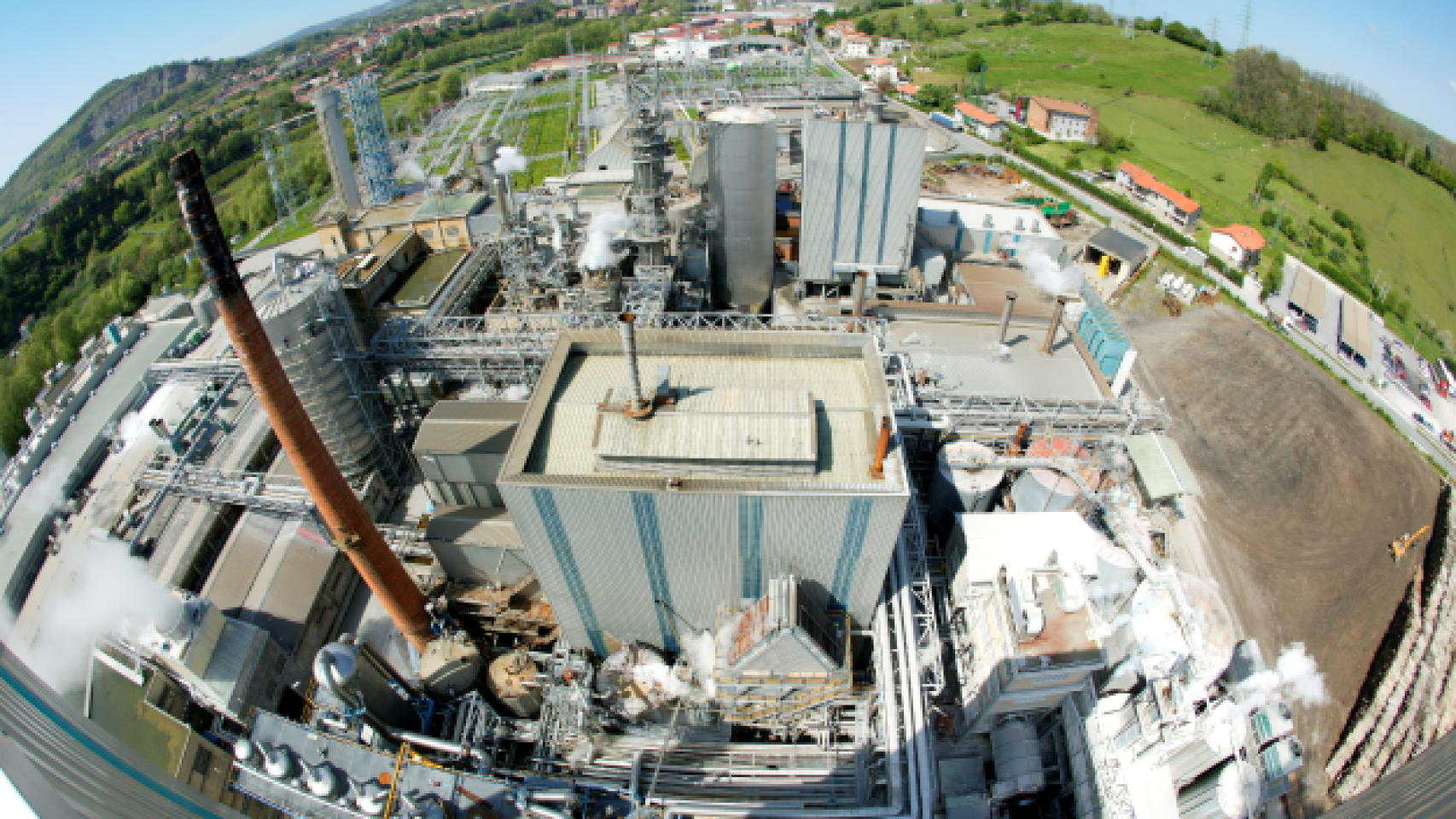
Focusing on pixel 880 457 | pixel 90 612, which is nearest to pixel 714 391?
pixel 880 457

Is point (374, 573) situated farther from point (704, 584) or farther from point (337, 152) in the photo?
point (337, 152)

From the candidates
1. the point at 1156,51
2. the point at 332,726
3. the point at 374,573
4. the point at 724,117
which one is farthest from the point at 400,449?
the point at 1156,51

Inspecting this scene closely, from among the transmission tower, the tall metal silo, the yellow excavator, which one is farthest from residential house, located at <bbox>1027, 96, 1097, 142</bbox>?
the transmission tower

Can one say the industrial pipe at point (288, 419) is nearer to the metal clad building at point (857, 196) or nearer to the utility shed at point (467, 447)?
the utility shed at point (467, 447)

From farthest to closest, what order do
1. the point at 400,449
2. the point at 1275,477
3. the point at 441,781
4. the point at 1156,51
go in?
the point at 1156,51, the point at 1275,477, the point at 400,449, the point at 441,781

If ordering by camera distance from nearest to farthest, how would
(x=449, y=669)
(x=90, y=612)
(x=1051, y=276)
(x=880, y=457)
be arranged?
(x=880, y=457)
(x=449, y=669)
(x=90, y=612)
(x=1051, y=276)

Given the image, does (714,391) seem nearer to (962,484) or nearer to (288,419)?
(962,484)

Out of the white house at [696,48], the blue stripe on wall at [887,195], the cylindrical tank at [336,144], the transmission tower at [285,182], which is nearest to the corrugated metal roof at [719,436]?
the blue stripe on wall at [887,195]
